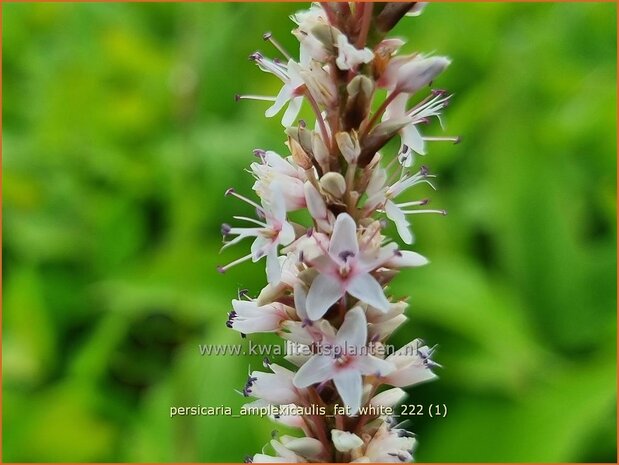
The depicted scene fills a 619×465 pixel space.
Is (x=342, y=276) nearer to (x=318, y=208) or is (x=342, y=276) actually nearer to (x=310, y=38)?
(x=318, y=208)

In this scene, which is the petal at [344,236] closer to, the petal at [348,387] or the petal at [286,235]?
the petal at [286,235]

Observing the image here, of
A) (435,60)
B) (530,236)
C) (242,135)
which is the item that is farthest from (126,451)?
(435,60)

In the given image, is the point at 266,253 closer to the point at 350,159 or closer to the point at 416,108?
the point at 350,159

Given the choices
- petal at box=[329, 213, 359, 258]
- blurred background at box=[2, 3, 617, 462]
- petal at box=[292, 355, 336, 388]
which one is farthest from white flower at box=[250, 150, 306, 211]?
blurred background at box=[2, 3, 617, 462]

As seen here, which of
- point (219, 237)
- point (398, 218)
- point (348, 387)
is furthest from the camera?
point (219, 237)

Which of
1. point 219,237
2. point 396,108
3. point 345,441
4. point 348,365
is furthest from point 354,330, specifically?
point 219,237

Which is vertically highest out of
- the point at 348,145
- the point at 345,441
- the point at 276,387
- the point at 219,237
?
the point at 219,237

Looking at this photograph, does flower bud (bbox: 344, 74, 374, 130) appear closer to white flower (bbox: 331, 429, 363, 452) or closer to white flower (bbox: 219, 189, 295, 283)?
white flower (bbox: 219, 189, 295, 283)
